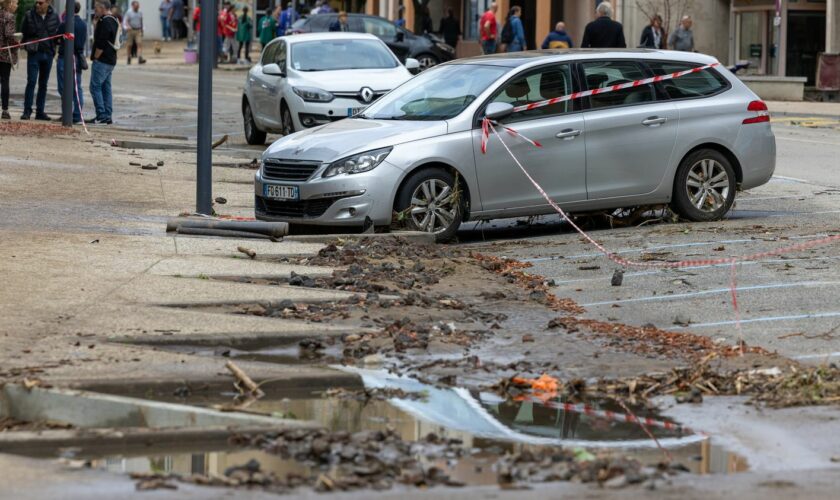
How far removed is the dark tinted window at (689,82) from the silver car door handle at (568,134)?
1148 millimetres

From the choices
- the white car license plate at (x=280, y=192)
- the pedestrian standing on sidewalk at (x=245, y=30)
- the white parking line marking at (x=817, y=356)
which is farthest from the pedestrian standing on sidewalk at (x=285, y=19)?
the white parking line marking at (x=817, y=356)

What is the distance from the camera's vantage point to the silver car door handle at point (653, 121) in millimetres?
13484

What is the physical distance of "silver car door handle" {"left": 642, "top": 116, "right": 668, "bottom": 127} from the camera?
1348 cm

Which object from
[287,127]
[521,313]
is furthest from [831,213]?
[287,127]

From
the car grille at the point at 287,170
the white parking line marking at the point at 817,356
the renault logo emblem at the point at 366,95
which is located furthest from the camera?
the renault logo emblem at the point at 366,95

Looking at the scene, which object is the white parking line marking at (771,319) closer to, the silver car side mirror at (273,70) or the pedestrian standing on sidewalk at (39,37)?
the silver car side mirror at (273,70)

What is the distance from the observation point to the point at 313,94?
20562 mm

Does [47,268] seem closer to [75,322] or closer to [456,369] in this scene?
[75,322]

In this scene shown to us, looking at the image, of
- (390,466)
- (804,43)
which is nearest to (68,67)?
(390,466)

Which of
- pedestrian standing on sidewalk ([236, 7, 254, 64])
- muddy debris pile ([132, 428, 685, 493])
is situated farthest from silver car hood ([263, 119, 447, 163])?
pedestrian standing on sidewalk ([236, 7, 254, 64])

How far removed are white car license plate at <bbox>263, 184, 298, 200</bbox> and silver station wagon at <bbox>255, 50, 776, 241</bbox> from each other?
1 centimetres

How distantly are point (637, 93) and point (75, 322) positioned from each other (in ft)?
21.8

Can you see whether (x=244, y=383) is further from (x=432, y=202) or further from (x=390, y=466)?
(x=432, y=202)

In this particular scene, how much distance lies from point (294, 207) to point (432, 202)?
47.4 inches
